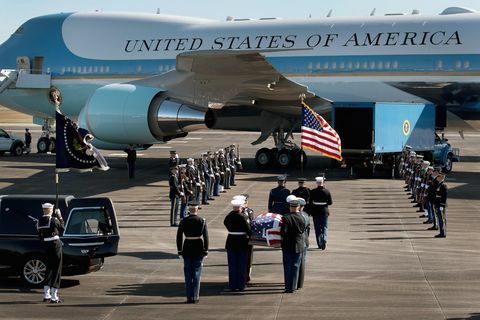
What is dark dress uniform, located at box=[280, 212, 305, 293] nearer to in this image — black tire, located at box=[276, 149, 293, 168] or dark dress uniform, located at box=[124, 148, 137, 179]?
dark dress uniform, located at box=[124, 148, 137, 179]

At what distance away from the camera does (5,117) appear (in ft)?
330

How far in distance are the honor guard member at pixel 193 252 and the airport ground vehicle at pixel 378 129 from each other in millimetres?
18651

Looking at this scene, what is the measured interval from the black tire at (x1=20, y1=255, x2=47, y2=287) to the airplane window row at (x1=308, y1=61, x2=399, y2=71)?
2133 centimetres

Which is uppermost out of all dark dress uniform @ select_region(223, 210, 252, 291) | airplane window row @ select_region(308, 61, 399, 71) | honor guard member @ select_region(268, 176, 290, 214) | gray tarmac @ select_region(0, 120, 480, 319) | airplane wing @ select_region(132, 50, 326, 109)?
airplane window row @ select_region(308, 61, 399, 71)

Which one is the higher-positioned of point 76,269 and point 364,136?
point 364,136

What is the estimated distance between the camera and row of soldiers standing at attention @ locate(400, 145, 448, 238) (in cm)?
2073

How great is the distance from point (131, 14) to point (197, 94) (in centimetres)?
835

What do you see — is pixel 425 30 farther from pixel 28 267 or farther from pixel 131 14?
pixel 28 267

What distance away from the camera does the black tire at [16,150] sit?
1737 inches

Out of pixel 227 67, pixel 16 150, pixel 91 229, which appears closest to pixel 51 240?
pixel 91 229

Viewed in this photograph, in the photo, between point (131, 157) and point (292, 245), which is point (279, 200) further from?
point (131, 157)

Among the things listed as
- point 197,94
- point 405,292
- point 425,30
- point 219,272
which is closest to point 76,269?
point 219,272

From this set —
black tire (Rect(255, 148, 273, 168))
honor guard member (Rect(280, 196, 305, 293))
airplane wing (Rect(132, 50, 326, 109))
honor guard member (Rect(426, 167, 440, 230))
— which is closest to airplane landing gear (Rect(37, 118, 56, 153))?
black tire (Rect(255, 148, 273, 168))

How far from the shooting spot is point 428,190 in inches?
872
